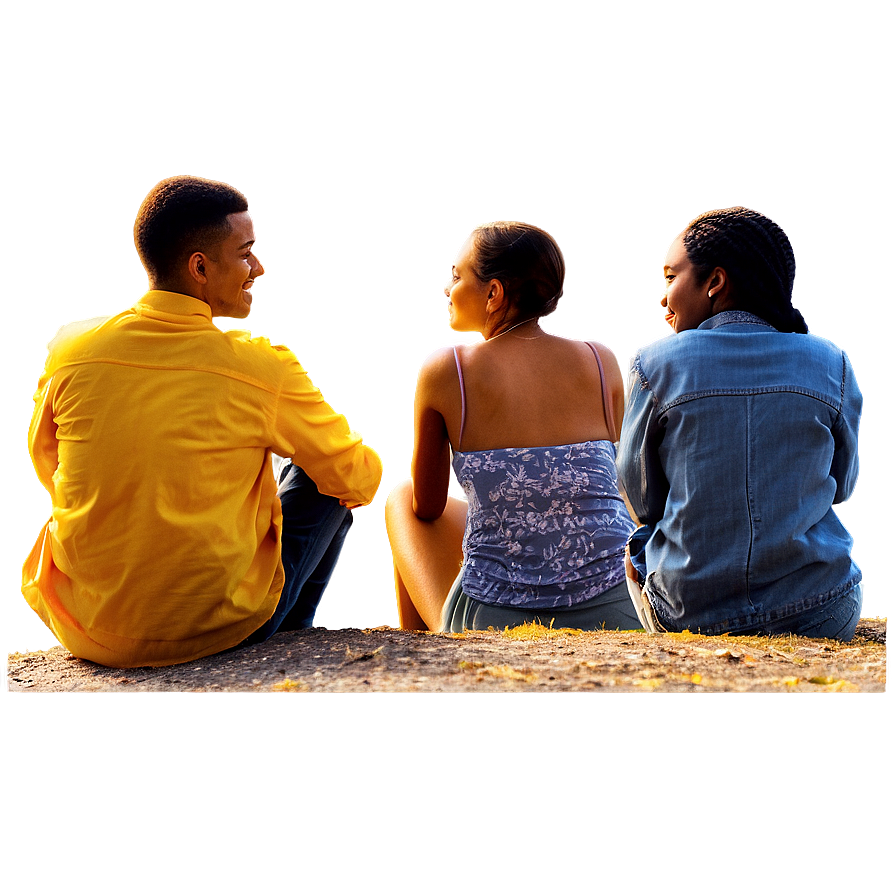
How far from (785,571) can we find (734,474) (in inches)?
11.1

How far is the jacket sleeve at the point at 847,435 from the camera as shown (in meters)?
2.65

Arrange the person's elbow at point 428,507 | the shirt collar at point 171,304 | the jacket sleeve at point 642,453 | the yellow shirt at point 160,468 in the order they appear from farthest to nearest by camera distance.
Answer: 1. the person's elbow at point 428,507
2. the jacket sleeve at point 642,453
3. the shirt collar at point 171,304
4. the yellow shirt at point 160,468

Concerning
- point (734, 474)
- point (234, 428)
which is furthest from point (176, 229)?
point (734, 474)

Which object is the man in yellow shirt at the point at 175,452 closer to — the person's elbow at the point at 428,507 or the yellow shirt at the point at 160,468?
the yellow shirt at the point at 160,468

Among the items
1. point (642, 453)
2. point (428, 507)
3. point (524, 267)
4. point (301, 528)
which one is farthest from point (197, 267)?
point (642, 453)

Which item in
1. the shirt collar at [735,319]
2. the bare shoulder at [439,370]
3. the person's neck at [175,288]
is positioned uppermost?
the person's neck at [175,288]

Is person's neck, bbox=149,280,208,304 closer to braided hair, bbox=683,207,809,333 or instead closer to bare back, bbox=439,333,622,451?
bare back, bbox=439,333,622,451

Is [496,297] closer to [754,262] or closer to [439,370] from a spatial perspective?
[439,370]

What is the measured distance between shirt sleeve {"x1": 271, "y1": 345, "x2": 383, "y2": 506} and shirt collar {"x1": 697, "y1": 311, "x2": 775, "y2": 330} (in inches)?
39.2

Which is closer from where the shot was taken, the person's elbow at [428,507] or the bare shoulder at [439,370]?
the bare shoulder at [439,370]

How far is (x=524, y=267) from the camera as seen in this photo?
10.3 feet

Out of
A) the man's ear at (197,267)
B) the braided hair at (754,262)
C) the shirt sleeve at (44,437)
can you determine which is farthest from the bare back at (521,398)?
the shirt sleeve at (44,437)

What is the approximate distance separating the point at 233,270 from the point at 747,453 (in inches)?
56.8

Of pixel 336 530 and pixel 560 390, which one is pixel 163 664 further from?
pixel 560 390
